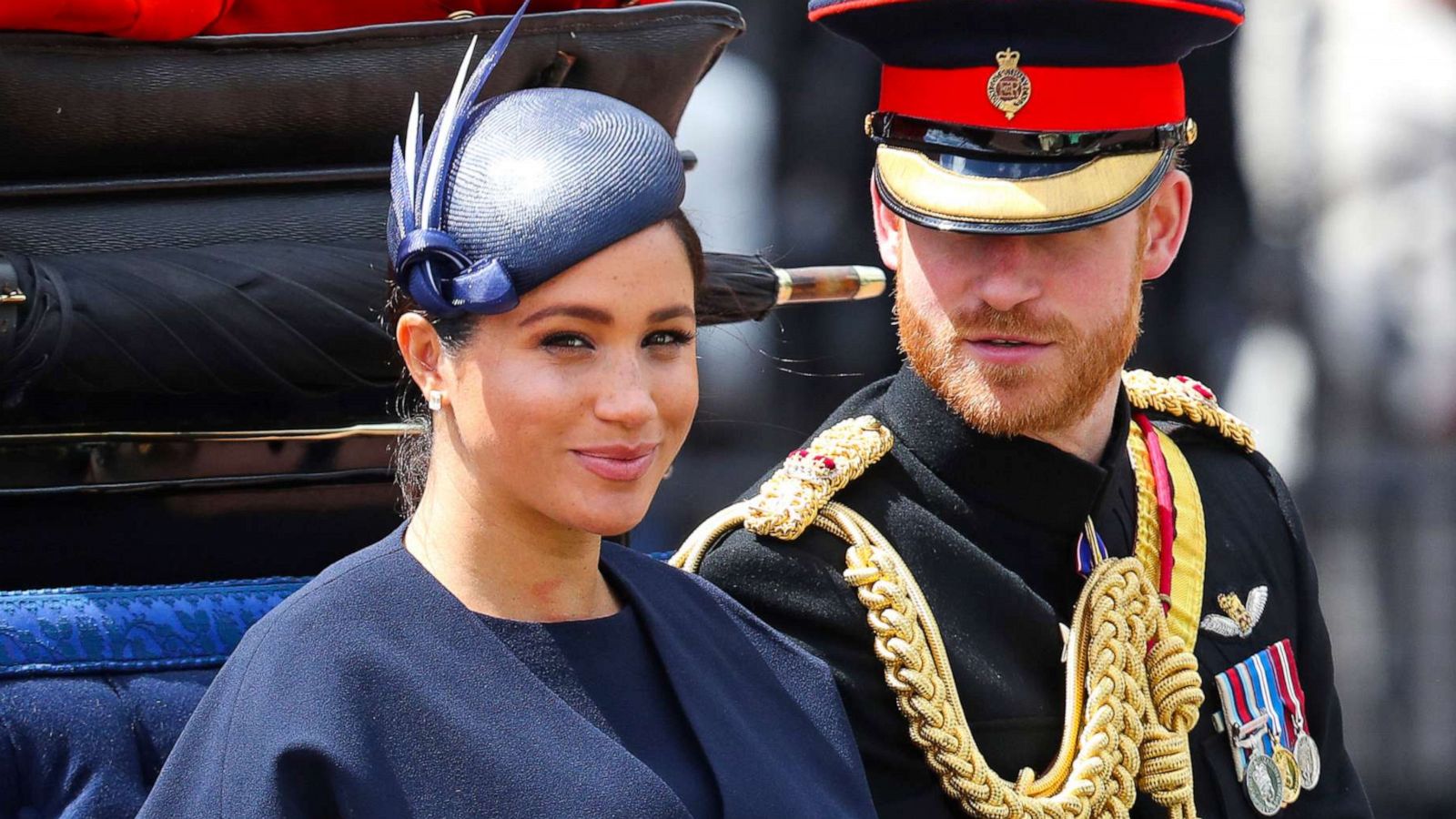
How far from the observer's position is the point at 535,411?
198 cm

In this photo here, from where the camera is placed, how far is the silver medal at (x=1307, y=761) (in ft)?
9.32

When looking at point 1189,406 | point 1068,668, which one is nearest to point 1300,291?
point 1189,406

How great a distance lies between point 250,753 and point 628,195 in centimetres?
64

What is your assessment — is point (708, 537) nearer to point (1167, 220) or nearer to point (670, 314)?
point (670, 314)

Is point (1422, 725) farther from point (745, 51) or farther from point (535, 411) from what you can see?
point (535, 411)

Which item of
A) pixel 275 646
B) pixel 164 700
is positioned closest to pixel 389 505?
pixel 164 700

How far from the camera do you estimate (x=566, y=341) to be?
2006mm

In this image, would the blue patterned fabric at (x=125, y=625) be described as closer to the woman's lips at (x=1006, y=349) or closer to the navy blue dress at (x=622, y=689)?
the navy blue dress at (x=622, y=689)

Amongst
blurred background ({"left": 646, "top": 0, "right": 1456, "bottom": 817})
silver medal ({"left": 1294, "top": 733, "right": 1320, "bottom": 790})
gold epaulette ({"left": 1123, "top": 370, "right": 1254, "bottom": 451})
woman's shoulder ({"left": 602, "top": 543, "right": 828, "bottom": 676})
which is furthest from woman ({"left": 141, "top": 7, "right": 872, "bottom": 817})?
blurred background ({"left": 646, "top": 0, "right": 1456, "bottom": 817})

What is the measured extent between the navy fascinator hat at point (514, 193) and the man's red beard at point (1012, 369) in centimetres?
61

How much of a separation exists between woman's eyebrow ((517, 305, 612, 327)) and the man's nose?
2.28ft

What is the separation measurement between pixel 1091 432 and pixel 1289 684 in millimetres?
482

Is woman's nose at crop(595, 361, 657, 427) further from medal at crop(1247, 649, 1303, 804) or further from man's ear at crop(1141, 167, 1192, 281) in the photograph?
medal at crop(1247, 649, 1303, 804)

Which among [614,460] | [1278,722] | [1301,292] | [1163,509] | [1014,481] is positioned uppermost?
[614,460]
